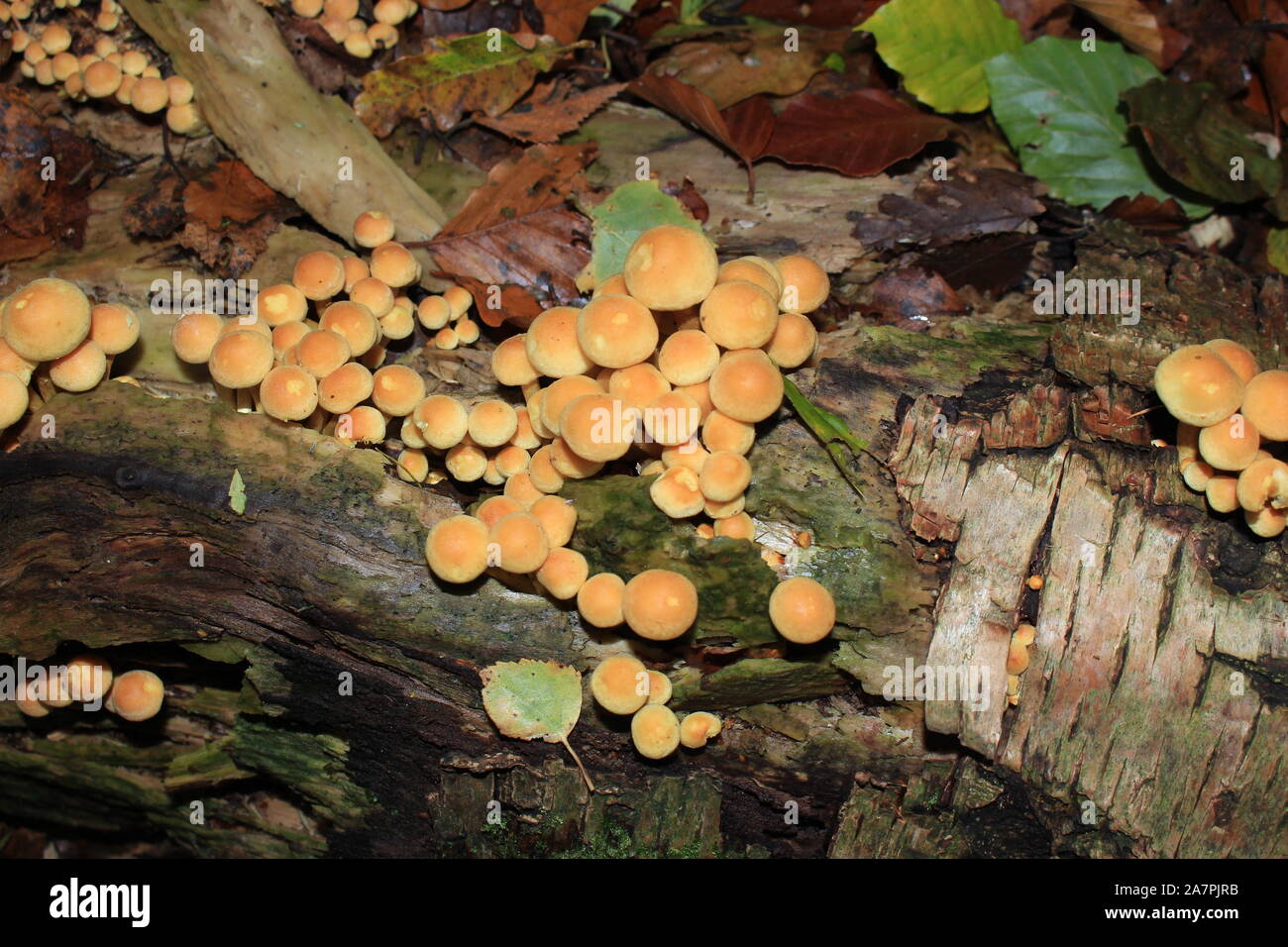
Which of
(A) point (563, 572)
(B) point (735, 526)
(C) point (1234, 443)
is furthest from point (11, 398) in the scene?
(C) point (1234, 443)

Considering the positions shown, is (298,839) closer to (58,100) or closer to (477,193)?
(477,193)

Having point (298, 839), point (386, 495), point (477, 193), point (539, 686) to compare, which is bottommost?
point (298, 839)

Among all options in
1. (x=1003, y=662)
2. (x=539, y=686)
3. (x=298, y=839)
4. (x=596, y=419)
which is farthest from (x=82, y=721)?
(x=1003, y=662)

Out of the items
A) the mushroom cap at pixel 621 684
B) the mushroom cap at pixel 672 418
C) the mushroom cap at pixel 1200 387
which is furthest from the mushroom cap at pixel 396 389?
the mushroom cap at pixel 1200 387

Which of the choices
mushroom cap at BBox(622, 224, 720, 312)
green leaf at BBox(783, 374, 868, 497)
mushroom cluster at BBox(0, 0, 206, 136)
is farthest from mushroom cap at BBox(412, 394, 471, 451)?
mushroom cluster at BBox(0, 0, 206, 136)

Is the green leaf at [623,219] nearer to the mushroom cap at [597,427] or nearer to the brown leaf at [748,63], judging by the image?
the brown leaf at [748,63]

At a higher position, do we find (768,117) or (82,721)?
(768,117)
